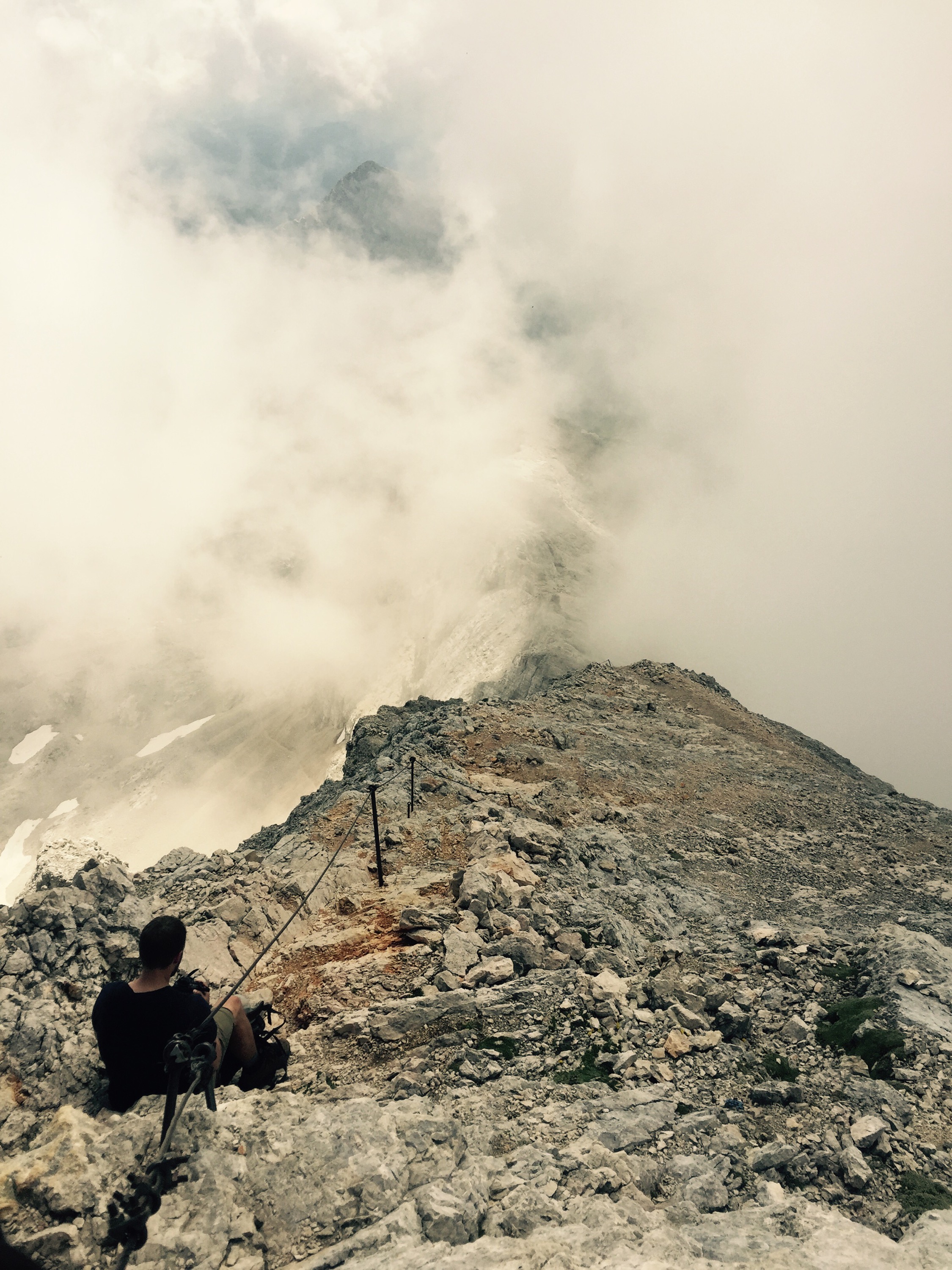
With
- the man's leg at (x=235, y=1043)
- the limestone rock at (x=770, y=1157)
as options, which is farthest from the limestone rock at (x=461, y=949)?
the limestone rock at (x=770, y=1157)

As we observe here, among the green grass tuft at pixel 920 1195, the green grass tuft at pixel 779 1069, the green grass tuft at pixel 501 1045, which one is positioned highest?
the green grass tuft at pixel 501 1045

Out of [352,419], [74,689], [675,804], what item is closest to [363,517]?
[352,419]

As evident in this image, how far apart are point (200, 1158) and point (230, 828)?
7083 centimetres

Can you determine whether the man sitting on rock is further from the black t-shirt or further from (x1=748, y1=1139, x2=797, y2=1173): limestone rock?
(x1=748, y1=1139, x2=797, y2=1173): limestone rock

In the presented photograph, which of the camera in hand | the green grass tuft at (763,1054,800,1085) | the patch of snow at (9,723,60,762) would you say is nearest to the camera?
the camera in hand

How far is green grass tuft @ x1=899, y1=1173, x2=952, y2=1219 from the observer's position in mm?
8016

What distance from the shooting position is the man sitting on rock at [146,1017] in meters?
6.60

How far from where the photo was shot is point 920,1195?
823cm

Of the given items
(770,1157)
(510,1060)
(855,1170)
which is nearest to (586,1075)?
(510,1060)

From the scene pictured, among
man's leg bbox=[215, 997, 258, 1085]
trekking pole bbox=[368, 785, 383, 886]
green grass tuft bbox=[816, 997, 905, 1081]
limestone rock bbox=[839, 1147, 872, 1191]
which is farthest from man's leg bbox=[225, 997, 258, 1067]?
green grass tuft bbox=[816, 997, 905, 1081]

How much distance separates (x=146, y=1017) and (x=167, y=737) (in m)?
92.8

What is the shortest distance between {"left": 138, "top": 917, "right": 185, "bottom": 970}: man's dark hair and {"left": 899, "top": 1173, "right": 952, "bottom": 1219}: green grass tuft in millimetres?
8692

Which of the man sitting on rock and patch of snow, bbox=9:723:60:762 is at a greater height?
patch of snow, bbox=9:723:60:762

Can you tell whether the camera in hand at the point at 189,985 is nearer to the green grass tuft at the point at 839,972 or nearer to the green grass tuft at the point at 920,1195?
the green grass tuft at the point at 920,1195
